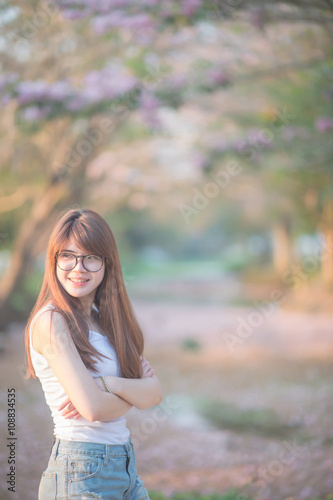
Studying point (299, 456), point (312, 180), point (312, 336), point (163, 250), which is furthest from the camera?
point (163, 250)

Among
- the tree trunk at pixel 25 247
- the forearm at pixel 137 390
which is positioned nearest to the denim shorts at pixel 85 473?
the forearm at pixel 137 390

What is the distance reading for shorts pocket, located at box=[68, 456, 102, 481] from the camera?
1.05 metres

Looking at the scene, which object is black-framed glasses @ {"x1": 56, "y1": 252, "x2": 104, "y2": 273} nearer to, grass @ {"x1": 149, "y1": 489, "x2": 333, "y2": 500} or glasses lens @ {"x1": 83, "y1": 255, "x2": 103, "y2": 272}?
glasses lens @ {"x1": 83, "y1": 255, "x2": 103, "y2": 272}

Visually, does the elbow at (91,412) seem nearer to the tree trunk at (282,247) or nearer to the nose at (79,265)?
the nose at (79,265)

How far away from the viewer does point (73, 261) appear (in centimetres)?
116

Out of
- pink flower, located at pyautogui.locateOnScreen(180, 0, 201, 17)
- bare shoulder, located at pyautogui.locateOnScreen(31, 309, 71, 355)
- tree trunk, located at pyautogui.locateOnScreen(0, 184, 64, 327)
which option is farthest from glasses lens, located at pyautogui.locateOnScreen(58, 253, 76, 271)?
tree trunk, located at pyautogui.locateOnScreen(0, 184, 64, 327)

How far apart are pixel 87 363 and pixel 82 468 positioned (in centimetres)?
21

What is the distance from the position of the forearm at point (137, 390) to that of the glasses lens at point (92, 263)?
249 mm

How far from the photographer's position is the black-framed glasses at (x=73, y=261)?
1.16 meters

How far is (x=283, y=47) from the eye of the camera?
5289mm

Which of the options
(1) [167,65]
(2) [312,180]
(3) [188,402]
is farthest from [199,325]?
(1) [167,65]

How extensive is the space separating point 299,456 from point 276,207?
301 inches

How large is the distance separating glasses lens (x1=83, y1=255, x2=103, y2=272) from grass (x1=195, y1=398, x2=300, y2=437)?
2951 mm

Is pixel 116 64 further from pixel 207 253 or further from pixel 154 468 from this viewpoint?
pixel 207 253
